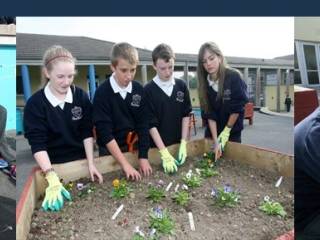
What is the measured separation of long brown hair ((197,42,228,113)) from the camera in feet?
4.79

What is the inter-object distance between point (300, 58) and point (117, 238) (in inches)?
37.8

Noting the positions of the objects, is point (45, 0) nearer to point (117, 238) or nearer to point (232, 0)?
point (232, 0)

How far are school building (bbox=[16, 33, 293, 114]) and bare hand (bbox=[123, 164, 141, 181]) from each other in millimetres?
324

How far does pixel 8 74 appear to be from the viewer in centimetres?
130

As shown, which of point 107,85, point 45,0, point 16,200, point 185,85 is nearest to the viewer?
point 45,0

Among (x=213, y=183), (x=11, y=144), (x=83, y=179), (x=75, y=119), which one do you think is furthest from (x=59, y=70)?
(x=213, y=183)

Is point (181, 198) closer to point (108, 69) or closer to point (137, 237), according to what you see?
point (137, 237)

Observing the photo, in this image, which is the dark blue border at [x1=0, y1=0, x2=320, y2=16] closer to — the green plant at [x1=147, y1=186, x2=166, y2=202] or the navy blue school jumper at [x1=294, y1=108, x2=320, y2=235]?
the navy blue school jumper at [x1=294, y1=108, x2=320, y2=235]

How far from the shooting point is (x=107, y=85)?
142cm

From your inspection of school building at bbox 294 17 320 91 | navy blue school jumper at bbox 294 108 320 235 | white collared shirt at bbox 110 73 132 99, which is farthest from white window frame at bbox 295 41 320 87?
white collared shirt at bbox 110 73 132 99

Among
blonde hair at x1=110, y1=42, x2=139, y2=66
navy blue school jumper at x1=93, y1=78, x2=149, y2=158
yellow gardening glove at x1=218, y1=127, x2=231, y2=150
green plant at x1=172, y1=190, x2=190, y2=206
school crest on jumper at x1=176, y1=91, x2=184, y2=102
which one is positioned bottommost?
green plant at x1=172, y1=190, x2=190, y2=206

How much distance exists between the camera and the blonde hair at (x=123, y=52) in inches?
53.6

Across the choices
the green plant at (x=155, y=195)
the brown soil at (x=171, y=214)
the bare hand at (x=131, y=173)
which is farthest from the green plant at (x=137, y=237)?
the bare hand at (x=131, y=173)

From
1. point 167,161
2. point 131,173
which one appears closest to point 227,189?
point 167,161
